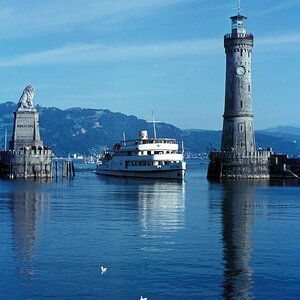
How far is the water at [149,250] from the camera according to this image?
33625 millimetres

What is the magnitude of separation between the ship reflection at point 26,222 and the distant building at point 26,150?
29.1m

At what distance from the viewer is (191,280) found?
35188 millimetres

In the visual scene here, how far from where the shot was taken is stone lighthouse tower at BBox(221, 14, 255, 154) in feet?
391

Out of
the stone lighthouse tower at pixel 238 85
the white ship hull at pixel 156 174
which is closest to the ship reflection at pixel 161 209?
the white ship hull at pixel 156 174

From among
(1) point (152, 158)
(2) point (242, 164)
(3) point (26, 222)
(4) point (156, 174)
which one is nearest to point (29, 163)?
(1) point (152, 158)

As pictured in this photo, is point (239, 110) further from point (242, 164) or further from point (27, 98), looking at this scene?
point (27, 98)

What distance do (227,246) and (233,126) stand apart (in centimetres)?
7620

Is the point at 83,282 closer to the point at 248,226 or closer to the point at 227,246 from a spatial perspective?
the point at 227,246

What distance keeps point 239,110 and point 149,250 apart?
78.6 meters

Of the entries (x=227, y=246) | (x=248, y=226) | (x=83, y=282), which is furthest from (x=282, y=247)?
(x=83, y=282)

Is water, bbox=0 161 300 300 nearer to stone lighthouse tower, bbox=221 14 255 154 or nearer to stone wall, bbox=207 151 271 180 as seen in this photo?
stone lighthouse tower, bbox=221 14 255 154

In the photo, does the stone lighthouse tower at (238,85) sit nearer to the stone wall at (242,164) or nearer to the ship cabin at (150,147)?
the stone wall at (242,164)

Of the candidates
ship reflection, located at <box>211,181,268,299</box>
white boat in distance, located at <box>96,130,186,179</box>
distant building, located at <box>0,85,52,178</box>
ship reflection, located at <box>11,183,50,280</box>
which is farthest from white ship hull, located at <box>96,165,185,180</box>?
ship reflection, located at <box>211,181,268,299</box>

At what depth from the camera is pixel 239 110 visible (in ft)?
391
